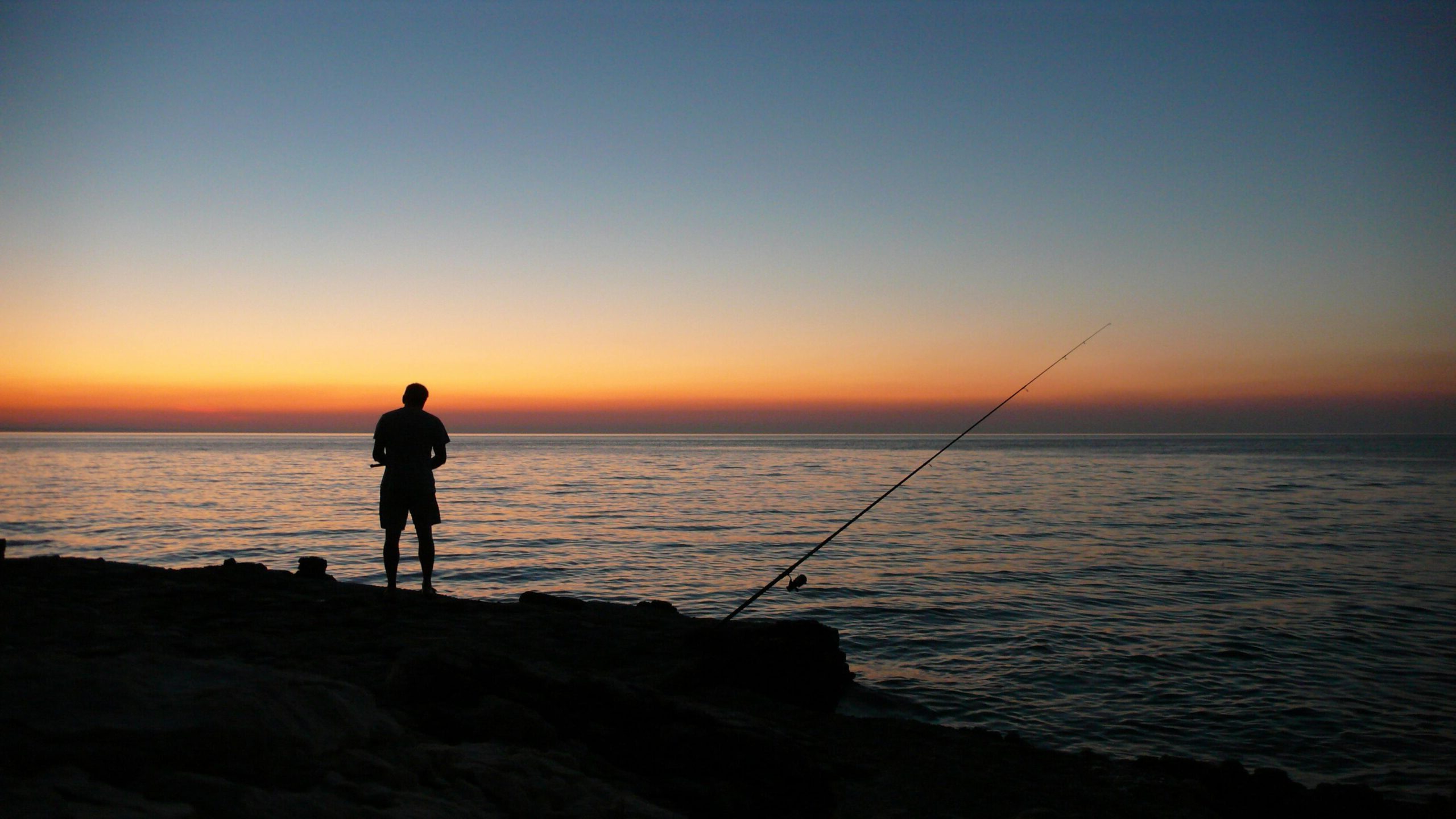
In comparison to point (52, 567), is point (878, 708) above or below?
below

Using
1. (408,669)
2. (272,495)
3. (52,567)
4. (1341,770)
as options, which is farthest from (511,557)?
(272,495)

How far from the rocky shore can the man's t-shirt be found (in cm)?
132

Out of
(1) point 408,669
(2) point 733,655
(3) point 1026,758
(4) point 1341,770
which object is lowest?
(4) point 1341,770

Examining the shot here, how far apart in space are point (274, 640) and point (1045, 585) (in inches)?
449

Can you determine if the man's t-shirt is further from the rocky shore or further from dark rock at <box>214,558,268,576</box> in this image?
dark rock at <box>214,558,268,576</box>

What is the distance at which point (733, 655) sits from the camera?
22.0 ft

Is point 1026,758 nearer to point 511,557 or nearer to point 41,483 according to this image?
point 511,557

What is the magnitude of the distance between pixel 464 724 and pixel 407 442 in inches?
158

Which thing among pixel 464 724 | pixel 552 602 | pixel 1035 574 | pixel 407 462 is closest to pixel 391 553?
pixel 407 462

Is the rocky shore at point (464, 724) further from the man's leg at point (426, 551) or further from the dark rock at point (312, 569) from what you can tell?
the dark rock at point (312, 569)

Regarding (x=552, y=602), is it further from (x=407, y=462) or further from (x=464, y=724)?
(x=464, y=724)

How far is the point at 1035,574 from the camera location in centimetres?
1422

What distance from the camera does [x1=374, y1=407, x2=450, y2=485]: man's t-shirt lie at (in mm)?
7512

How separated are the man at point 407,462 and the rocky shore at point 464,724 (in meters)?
0.84
